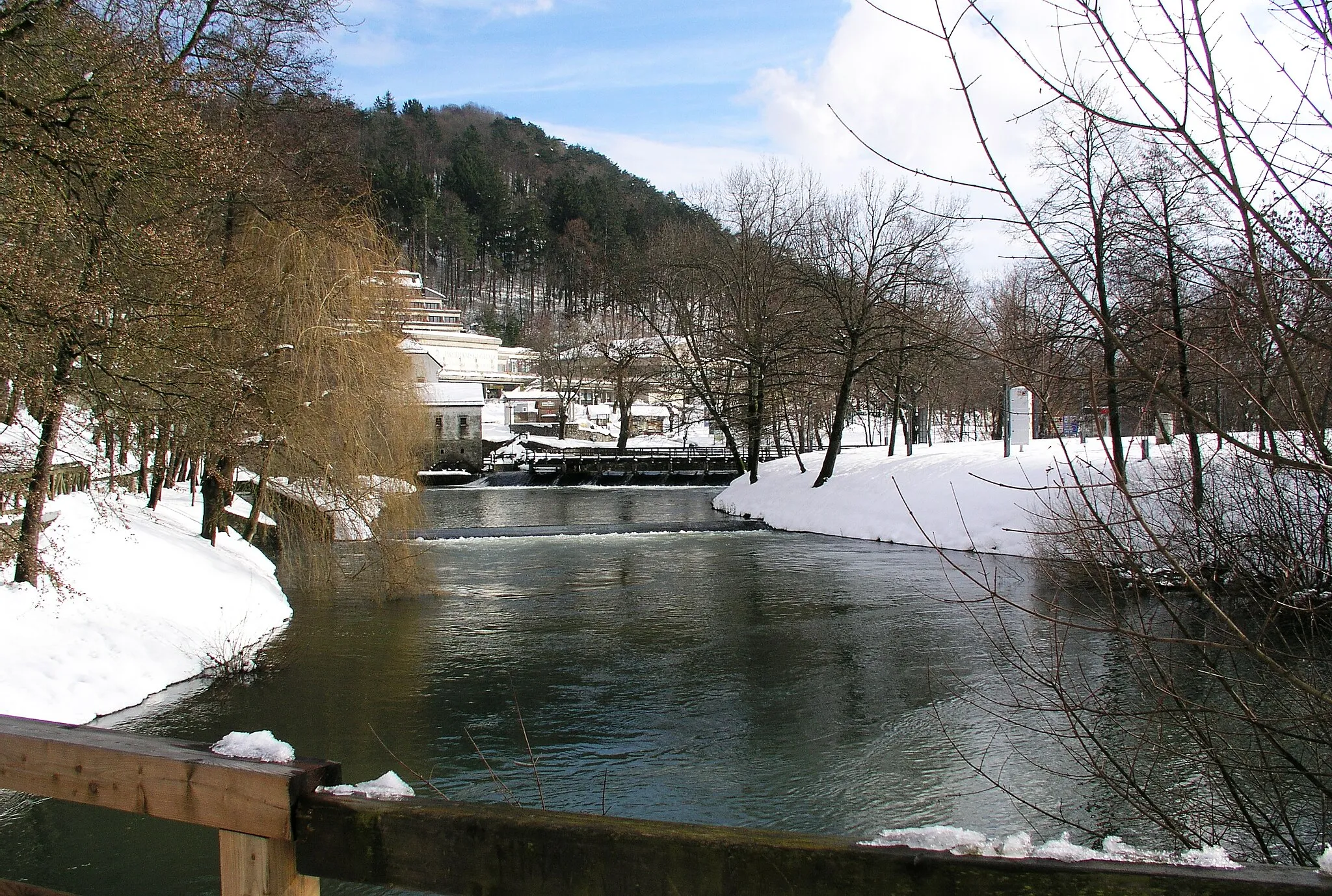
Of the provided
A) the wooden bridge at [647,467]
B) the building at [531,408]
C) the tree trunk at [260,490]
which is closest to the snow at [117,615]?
the tree trunk at [260,490]

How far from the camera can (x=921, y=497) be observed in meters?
26.6

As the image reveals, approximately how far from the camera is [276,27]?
17.3 metres

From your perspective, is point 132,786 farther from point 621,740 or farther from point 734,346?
point 734,346

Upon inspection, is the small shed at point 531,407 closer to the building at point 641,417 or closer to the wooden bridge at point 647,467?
the building at point 641,417

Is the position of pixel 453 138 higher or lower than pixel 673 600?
higher

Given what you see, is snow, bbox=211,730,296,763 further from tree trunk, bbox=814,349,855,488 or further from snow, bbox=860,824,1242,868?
tree trunk, bbox=814,349,855,488

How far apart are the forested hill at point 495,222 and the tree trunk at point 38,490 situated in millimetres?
91813

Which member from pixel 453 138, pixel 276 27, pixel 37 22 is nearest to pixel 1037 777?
pixel 37 22

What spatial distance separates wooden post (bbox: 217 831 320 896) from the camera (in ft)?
6.97

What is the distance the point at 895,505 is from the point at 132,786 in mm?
25712

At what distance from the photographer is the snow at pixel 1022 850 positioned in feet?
6.01

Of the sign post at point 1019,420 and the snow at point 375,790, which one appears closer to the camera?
the snow at point 375,790

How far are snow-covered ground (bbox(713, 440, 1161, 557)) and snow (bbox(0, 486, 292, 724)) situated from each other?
1348cm

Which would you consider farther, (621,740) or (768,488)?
(768,488)
